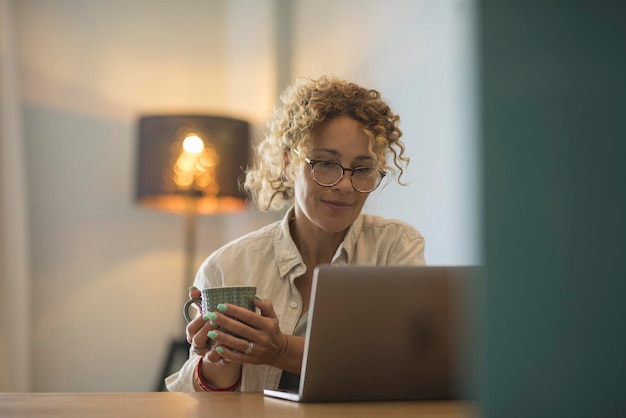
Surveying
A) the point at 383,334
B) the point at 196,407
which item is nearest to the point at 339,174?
the point at 383,334

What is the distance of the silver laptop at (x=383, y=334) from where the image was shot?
3.65 ft

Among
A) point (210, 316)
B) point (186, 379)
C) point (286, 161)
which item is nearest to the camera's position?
point (210, 316)

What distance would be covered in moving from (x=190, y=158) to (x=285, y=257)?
137 cm

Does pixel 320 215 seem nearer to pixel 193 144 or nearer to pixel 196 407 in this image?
pixel 196 407

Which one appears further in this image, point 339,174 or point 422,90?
point 422,90

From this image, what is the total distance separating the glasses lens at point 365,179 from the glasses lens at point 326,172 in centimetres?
3

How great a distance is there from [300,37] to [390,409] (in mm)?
2513

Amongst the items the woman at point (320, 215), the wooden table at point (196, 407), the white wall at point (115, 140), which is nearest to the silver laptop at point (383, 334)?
the wooden table at point (196, 407)

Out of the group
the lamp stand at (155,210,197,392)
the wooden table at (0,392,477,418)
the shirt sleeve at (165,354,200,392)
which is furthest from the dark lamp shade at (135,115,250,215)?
the wooden table at (0,392,477,418)

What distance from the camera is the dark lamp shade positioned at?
303 centimetres

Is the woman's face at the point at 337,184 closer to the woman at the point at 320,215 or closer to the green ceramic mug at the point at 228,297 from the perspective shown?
the woman at the point at 320,215

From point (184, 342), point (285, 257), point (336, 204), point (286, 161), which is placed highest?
point (286, 161)

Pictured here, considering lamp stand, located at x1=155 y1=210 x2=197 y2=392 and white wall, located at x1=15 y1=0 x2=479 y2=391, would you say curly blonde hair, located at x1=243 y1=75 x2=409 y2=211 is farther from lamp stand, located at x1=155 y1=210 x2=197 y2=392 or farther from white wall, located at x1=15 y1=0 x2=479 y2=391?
lamp stand, located at x1=155 y1=210 x2=197 y2=392

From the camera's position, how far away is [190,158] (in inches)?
119
